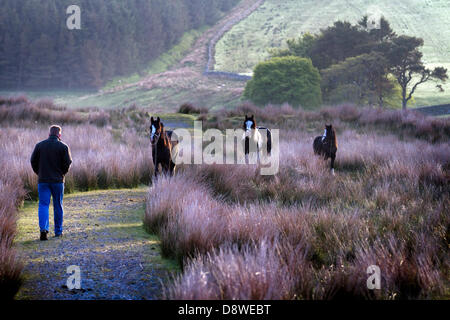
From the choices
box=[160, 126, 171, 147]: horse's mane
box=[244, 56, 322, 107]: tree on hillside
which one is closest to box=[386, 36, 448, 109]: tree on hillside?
box=[244, 56, 322, 107]: tree on hillside

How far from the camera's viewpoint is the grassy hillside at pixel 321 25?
57122 millimetres

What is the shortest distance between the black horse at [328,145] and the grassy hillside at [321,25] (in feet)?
133

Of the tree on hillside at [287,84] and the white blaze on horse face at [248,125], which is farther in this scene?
the tree on hillside at [287,84]

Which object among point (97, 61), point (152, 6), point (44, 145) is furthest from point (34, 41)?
point (44, 145)

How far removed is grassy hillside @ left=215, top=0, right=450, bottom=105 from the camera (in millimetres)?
57122

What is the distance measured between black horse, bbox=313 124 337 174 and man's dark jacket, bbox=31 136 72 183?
295 inches

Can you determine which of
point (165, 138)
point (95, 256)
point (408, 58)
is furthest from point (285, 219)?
point (408, 58)

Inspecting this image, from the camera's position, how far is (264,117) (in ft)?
74.6

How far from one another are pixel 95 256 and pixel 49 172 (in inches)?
55.9

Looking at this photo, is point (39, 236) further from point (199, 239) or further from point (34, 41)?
point (34, 41)

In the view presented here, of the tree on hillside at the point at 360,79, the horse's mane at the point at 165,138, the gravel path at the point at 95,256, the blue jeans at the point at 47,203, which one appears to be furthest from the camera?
the tree on hillside at the point at 360,79

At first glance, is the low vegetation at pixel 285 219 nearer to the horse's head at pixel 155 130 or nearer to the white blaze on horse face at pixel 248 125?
the horse's head at pixel 155 130

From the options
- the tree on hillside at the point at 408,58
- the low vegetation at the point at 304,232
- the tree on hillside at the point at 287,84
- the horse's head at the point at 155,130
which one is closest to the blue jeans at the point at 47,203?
the low vegetation at the point at 304,232

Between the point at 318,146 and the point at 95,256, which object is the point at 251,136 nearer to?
the point at 318,146
